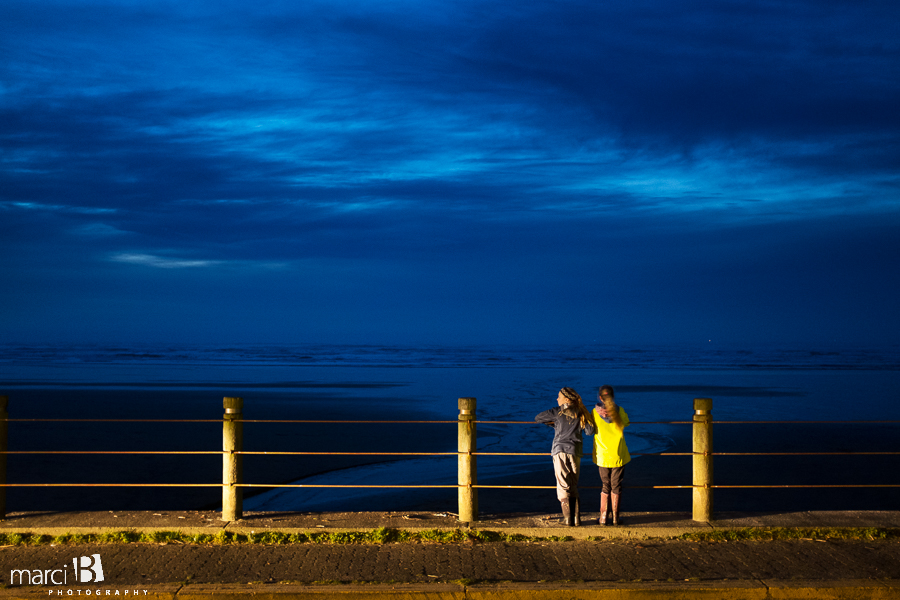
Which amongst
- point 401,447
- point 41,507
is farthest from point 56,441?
point 401,447

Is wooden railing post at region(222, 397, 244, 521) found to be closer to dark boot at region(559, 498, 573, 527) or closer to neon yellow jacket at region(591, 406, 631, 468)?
dark boot at region(559, 498, 573, 527)

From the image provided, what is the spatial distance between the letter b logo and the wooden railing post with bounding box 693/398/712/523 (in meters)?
4.74

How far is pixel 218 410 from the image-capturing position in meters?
19.3

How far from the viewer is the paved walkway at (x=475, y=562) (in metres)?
4.59

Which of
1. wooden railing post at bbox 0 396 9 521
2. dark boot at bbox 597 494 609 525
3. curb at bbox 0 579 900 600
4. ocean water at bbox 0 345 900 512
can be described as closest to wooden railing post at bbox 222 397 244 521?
curb at bbox 0 579 900 600

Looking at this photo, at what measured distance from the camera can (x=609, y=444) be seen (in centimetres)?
618

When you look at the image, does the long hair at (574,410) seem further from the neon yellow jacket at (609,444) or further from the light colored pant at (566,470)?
the light colored pant at (566,470)

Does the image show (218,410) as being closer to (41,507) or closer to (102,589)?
(41,507)

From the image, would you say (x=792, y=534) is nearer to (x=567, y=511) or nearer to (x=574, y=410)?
(x=567, y=511)

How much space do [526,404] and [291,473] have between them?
10015 millimetres

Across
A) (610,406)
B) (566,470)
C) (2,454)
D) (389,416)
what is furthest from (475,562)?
(389,416)

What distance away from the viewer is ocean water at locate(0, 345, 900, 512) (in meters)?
10.4

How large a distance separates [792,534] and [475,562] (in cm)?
268

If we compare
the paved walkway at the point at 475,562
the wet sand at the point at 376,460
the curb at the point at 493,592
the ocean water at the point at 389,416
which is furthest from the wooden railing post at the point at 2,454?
the ocean water at the point at 389,416
